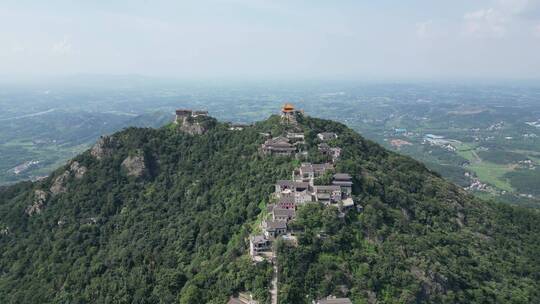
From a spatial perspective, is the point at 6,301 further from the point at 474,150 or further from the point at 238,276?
the point at 474,150

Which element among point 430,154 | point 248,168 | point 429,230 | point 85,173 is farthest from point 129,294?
point 430,154

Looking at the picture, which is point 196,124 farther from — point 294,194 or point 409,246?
point 409,246

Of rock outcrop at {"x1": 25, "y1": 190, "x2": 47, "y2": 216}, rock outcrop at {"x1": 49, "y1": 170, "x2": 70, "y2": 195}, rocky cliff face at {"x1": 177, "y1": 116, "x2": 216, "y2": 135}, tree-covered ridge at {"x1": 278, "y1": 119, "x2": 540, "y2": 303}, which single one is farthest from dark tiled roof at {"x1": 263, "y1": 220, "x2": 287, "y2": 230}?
rock outcrop at {"x1": 25, "y1": 190, "x2": 47, "y2": 216}

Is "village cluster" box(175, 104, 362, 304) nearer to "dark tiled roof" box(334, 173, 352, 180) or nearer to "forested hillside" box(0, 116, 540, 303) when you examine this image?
"dark tiled roof" box(334, 173, 352, 180)

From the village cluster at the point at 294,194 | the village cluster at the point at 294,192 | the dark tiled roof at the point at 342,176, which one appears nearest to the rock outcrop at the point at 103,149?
the village cluster at the point at 294,192

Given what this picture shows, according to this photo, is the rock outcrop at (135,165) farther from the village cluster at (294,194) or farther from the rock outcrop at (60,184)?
the village cluster at (294,194)

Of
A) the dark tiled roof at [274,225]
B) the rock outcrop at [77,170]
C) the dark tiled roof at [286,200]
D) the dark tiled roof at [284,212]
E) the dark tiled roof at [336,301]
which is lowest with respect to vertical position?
the dark tiled roof at [336,301]

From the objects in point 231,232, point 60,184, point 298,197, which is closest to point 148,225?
point 231,232
